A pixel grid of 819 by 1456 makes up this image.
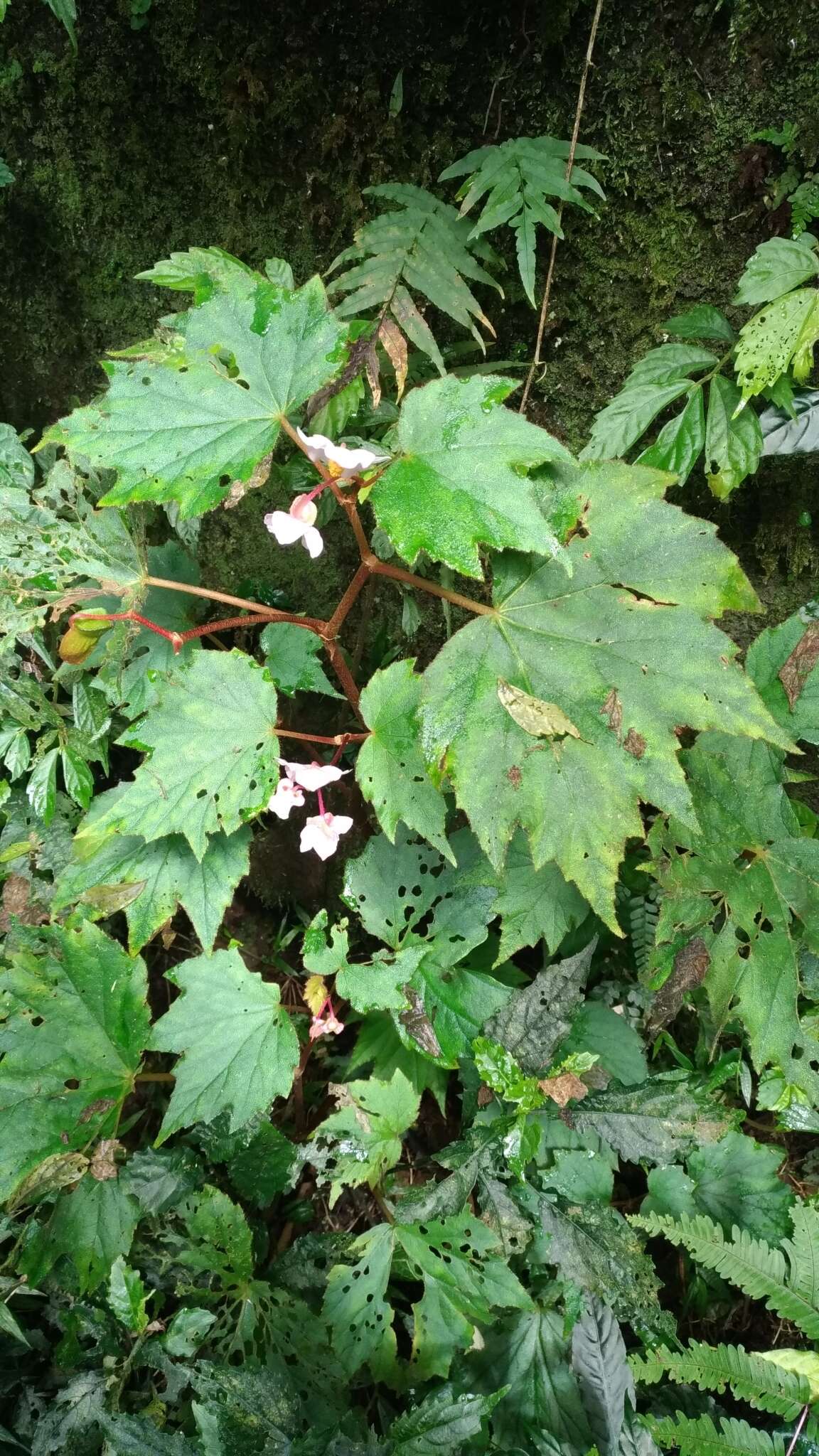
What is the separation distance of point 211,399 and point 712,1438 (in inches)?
69.2

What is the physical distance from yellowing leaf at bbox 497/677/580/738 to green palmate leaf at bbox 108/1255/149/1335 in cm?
124

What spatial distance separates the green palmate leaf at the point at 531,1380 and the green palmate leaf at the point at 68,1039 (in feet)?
2.79

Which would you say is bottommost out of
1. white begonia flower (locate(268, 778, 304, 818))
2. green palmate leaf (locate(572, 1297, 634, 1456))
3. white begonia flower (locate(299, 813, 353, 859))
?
green palmate leaf (locate(572, 1297, 634, 1456))

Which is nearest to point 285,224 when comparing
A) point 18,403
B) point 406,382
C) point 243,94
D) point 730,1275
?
point 243,94

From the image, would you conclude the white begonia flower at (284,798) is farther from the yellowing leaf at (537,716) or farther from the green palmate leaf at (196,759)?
the yellowing leaf at (537,716)

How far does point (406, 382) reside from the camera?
1.59m

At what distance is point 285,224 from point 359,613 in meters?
0.85

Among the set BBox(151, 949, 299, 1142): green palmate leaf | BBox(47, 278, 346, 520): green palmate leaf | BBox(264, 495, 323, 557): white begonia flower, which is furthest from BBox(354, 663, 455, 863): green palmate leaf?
BBox(151, 949, 299, 1142): green palmate leaf

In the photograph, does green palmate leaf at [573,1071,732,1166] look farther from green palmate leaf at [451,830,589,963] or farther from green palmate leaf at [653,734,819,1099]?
green palmate leaf at [451,830,589,963]

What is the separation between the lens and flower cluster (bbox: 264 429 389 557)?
1.12 m

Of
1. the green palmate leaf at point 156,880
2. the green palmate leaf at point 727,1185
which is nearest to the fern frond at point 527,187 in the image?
the green palmate leaf at point 156,880

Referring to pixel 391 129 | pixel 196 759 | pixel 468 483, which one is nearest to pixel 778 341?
pixel 468 483

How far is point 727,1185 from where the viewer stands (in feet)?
5.10

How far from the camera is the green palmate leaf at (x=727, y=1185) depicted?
152 centimetres
